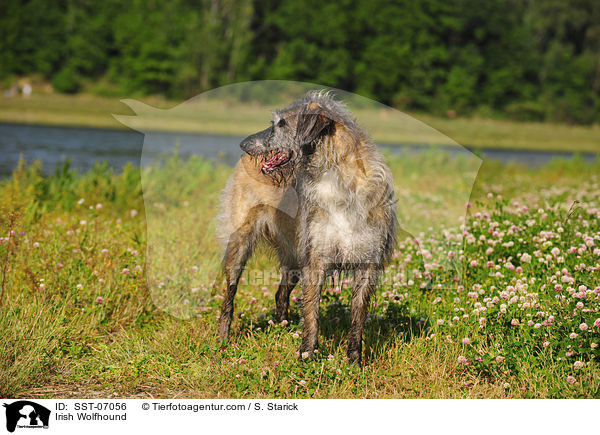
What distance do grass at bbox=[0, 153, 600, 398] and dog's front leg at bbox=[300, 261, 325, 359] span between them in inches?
6.2

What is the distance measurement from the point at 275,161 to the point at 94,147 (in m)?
17.3

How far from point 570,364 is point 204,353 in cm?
287

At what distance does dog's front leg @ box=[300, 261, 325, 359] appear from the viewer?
463 cm

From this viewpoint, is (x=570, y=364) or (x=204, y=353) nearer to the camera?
(x=570, y=364)

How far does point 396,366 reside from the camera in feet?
15.7

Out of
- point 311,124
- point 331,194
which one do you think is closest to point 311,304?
point 331,194

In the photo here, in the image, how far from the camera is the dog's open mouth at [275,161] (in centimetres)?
444

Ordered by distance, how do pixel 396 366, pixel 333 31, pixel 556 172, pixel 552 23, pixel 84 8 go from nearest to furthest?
1. pixel 396 366
2. pixel 556 172
3. pixel 552 23
4. pixel 333 31
5. pixel 84 8

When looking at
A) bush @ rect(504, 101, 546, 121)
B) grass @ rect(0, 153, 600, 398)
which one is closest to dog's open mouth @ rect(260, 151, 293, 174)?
grass @ rect(0, 153, 600, 398)

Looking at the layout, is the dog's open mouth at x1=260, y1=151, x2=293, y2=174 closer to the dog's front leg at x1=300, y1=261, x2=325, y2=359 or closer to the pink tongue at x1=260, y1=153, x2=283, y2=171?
the pink tongue at x1=260, y1=153, x2=283, y2=171
